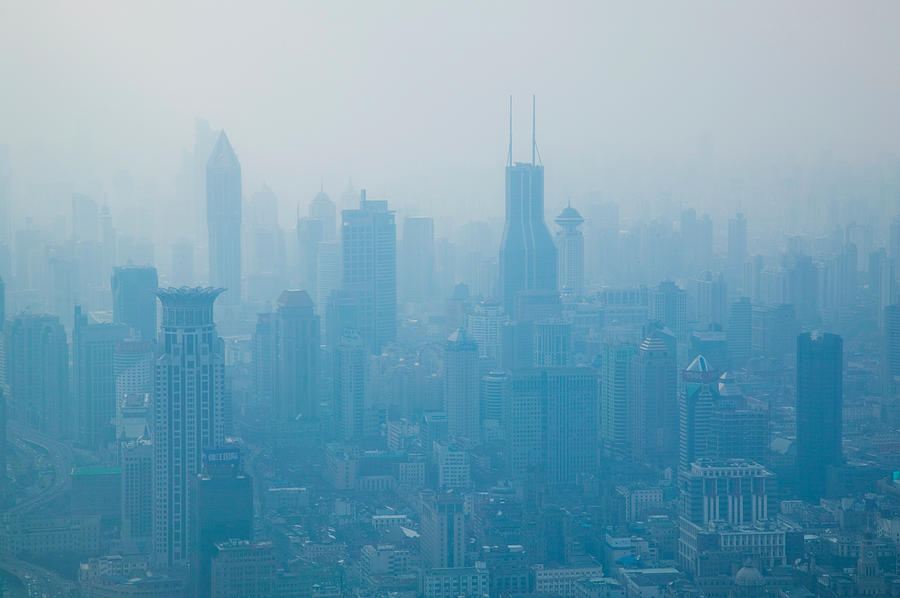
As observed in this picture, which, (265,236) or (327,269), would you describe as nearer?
(265,236)

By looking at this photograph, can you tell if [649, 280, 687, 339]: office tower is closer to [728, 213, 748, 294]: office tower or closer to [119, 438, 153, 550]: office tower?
[728, 213, 748, 294]: office tower

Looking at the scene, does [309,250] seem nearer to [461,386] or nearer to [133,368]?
[461,386]

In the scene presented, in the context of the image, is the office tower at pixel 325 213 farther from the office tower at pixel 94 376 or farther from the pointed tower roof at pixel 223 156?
the office tower at pixel 94 376

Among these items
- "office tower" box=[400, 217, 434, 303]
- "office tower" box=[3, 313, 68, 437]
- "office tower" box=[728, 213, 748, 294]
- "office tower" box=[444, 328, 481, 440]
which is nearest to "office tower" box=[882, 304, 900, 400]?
"office tower" box=[728, 213, 748, 294]

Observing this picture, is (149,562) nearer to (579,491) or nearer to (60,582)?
(60,582)

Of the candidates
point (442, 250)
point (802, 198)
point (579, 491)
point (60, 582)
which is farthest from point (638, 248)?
point (60, 582)

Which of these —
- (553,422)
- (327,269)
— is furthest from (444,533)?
(327,269)
